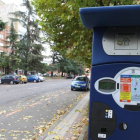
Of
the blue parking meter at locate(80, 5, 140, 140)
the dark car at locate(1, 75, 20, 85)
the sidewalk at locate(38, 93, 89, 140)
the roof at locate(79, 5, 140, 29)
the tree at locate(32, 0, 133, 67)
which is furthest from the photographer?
the dark car at locate(1, 75, 20, 85)

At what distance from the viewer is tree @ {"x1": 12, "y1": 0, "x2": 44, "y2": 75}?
4053 cm

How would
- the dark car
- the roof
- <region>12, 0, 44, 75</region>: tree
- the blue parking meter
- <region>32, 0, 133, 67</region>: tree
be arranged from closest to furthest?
1. the roof
2. the blue parking meter
3. <region>32, 0, 133, 67</region>: tree
4. the dark car
5. <region>12, 0, 44, 75</region>: tree

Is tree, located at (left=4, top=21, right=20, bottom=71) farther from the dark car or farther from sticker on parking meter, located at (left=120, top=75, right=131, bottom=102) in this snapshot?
sticker on parking meter, located at (left=120, top=75, right=131, bottom=102)

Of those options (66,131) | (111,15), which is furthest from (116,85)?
(66,131)

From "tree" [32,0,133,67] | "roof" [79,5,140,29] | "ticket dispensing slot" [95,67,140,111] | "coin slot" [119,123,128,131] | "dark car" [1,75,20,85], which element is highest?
"tree" [32,0,133,67]

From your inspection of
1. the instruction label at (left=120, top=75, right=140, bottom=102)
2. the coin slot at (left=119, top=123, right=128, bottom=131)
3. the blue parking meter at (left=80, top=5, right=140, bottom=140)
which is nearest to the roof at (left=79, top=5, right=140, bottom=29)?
Answer: the blue parking meter at (left=80, top=5, right=140, bottom=140)

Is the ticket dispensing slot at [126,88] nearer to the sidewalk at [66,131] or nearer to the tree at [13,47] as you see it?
the sidewalk at [66,131]

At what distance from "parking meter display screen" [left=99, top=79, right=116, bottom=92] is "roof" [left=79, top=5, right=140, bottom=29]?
2.62ft

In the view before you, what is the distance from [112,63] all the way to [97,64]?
8.2 inches

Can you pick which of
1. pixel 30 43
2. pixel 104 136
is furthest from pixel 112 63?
pixel 30 43

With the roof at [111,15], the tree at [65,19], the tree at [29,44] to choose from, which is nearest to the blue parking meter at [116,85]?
the roof at [111,15]

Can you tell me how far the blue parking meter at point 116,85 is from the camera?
8.73 ft

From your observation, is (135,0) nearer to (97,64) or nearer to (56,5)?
(56,5)

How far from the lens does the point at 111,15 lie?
250 centimetres
